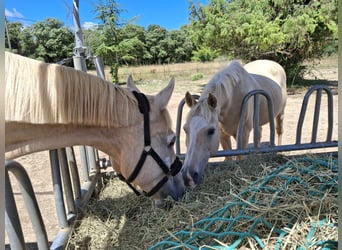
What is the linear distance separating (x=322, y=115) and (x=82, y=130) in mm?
7152

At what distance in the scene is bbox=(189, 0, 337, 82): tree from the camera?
32.3 ft

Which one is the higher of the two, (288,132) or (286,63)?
(286,63)

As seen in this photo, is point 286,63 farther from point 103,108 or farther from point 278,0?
point 103,108

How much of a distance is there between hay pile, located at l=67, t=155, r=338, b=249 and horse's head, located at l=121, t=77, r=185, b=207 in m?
0.25

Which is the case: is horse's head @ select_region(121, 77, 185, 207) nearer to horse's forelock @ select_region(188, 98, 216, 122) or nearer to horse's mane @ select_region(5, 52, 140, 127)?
horse's mane @ select_region(5, 52, 140, 127)

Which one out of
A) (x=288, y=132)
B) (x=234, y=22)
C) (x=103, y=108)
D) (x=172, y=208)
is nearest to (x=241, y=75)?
(x=172, y=208)

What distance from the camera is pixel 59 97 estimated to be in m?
1.23

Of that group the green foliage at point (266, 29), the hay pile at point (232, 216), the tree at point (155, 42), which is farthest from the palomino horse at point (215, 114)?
the tree at point (155, 42)

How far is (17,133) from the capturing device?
126 centimetres

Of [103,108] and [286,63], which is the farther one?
[286,63]

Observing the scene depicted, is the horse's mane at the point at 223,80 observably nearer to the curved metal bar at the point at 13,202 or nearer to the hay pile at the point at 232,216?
the hay pile at the point at 232,216

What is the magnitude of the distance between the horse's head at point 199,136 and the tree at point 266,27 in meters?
8.53

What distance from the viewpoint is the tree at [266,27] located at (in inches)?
387

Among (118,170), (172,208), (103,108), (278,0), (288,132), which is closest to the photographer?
(103,108)
